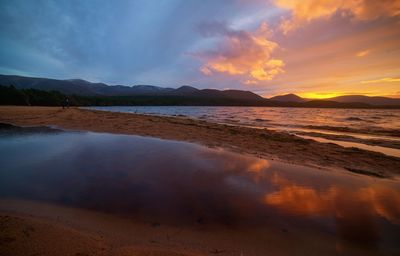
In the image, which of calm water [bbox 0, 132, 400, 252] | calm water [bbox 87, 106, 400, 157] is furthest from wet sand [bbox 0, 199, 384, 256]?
calm water [bbox 87, 106, 400, 157]

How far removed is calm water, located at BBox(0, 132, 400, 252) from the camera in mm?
3994

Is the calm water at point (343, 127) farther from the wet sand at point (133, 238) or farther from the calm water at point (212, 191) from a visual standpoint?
the wet sand at point (133, 238)

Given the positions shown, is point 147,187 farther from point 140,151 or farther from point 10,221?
point 140,151

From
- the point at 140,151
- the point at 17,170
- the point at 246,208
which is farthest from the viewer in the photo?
the point at 140,151

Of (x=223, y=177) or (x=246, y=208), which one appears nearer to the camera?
(x=246, y=208)

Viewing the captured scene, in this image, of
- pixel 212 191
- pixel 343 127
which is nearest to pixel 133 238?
pixel 212 191

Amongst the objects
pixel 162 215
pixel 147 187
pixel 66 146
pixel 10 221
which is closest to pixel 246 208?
pixel 162 215

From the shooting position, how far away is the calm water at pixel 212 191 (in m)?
3.99

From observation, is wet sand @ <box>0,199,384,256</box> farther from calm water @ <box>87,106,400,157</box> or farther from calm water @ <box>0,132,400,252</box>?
calm water @ <box>87,106,400,157</box>

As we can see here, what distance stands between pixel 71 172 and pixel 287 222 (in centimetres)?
579

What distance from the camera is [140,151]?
9.30 meters

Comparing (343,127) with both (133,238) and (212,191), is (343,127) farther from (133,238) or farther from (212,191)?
(133,238)

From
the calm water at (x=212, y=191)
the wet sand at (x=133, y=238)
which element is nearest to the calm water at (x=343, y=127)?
the calm water at (x=212, y=191)

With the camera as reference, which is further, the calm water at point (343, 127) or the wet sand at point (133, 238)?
the calm water at point (343, 127)
